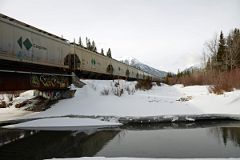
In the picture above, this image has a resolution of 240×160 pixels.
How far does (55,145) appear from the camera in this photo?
8.41 m

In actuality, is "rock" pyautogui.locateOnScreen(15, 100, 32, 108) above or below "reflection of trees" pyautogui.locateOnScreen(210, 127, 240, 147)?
above

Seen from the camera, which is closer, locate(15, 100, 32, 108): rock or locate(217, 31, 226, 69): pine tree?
locate(15, 100, 32, 108): rock

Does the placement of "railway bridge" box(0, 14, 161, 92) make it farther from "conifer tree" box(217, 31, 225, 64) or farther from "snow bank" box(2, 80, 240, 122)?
"conifer tree" box(217, 31, 225, 64)

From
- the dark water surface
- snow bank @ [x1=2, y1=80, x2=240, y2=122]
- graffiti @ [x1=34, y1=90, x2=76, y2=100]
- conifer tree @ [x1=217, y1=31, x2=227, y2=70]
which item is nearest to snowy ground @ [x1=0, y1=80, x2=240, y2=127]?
snow bank @ [x1=2, y1=80, x2=240, y2=122]

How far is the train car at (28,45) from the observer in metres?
11.4

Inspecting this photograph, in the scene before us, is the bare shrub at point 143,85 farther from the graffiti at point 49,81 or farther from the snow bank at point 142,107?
the graffiti at point 49,81

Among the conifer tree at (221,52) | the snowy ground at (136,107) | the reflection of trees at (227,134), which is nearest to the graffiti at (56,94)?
the snowy ground at (136,107)

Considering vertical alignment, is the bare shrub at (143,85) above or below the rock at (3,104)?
above

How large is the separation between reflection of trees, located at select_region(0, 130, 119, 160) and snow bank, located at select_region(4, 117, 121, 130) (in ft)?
3.22

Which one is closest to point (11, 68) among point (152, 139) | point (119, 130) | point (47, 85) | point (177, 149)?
point (47, 85)

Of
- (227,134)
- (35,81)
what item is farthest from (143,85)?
(227,134)

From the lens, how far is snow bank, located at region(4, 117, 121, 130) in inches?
454

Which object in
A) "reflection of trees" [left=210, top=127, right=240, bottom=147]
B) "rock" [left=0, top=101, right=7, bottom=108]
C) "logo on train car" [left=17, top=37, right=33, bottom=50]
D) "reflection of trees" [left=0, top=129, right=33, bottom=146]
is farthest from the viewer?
"rock" [left=0, top=101, right=7, bottom=108]

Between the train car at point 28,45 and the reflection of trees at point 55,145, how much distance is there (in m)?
4.01
